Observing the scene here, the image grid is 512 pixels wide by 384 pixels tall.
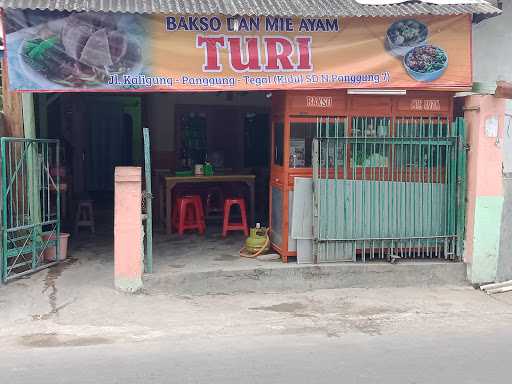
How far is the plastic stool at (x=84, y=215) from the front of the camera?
10117 millimetres

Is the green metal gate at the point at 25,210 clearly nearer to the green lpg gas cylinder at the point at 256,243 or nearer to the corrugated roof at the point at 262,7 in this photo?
the corrugated roof at the point at 262,7

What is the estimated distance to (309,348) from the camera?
5418 mm

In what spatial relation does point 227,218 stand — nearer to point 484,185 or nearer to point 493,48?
point 484,185

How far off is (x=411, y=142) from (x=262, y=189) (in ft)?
14.6

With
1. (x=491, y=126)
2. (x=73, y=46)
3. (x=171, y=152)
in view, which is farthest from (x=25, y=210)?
(x=491, y=126)

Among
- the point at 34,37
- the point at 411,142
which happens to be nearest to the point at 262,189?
the point at 411,142

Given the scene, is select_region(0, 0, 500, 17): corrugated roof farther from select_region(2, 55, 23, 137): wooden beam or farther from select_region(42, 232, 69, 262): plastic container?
select_region(42, 232, 69, 262): plastic container

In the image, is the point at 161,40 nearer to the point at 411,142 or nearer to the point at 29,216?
the point at 29,216

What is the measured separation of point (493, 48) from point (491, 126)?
193cm

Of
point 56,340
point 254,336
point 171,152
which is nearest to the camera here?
point 56,340

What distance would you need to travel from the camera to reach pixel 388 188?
7723 millimetres

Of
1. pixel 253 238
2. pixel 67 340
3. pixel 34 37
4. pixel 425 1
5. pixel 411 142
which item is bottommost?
pixel 67 340

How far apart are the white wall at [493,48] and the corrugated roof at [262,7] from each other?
1.29 meters

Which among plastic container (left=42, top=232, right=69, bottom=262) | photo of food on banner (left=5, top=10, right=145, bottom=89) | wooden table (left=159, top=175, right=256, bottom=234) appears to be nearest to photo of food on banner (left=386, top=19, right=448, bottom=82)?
photo of food on banner (left=5, top=10, right=145, bottom=89)
